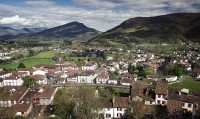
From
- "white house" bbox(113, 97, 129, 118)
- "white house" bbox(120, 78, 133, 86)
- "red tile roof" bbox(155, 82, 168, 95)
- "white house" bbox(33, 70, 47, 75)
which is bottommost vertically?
"white house" bbox(120, 78, 133, 86)

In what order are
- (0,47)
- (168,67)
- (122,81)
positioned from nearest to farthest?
(122,81) < (168,67) < (0,47)

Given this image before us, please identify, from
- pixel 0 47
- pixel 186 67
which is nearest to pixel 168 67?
pixel 186 67

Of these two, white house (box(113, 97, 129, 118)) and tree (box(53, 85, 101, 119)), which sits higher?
tree (box(53, 85, 101, 119))

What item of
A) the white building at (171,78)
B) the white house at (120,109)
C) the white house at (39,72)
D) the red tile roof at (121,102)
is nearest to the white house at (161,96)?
the red tile roof at (121,102)

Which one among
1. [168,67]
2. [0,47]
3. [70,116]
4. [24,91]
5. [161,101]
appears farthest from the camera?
[0,47]

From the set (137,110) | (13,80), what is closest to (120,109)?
(137,110)

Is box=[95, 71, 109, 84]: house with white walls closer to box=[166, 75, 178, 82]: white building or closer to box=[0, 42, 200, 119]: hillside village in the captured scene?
box=[0, 42, 200, 119]: hillside village

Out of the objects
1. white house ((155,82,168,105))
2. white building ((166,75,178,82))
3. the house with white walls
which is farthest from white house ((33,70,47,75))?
white house ((155,82,168,105))

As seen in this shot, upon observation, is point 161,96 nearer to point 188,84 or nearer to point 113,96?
point 113,96

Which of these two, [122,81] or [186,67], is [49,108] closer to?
[122,81]

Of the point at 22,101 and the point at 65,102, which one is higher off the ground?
the point at 65,102

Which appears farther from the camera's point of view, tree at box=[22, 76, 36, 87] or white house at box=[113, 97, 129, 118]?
tree at box=[22, 76, 36, 87]
